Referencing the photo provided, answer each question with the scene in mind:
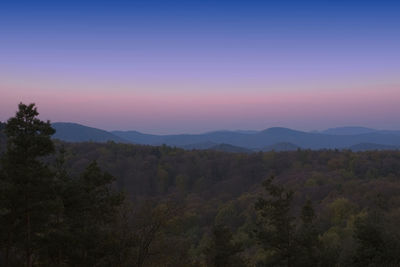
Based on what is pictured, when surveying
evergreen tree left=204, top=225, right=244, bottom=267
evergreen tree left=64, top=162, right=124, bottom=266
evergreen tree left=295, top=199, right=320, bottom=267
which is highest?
evergreen tree left=64, top=162, right=124, bottom=266

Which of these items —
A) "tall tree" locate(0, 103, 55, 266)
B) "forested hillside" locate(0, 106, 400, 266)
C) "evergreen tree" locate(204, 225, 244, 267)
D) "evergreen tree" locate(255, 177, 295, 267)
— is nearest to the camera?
"tall tree" locate(0, 103, 55, 266)

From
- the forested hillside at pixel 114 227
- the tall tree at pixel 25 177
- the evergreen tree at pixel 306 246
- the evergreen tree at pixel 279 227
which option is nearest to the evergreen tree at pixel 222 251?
the forested hillside at pixel 114 227

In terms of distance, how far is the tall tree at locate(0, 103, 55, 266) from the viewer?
1155 centimetres

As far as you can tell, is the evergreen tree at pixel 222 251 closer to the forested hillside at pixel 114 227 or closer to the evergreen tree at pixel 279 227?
the forested hillside at pixel 114 227

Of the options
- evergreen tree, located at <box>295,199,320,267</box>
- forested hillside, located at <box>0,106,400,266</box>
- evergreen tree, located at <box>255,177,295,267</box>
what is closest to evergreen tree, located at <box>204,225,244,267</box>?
forested hillside, located at <box>0,106,400,266</box>

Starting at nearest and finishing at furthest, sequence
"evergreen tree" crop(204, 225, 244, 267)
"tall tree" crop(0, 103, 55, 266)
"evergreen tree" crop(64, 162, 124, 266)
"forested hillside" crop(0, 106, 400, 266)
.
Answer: "tall tree" crop(0, 103, 55, 266), "forested hillside" crop(0, 106, 400, 266), "evergreen tree" crop(64, 162, 124, 266), "evergreen tree" crop(204, 225, 244, 267)

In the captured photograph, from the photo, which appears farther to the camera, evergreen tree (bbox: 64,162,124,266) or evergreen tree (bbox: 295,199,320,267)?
evergreen tree (bbox: 295,199,320,267)

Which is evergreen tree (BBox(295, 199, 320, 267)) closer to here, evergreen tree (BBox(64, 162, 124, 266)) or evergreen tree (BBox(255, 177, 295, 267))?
evergreen tree (BBox(255, 177, 295, 267))

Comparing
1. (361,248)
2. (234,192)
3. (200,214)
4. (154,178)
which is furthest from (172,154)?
(361,248)

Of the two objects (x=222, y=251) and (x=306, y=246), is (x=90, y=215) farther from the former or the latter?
(x=306, y=246)

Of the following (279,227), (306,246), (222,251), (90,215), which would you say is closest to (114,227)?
(90,215)

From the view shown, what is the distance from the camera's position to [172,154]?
130625 millimetres

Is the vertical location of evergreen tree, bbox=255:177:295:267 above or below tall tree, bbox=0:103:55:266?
below

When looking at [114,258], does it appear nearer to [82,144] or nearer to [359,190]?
[359,190]
